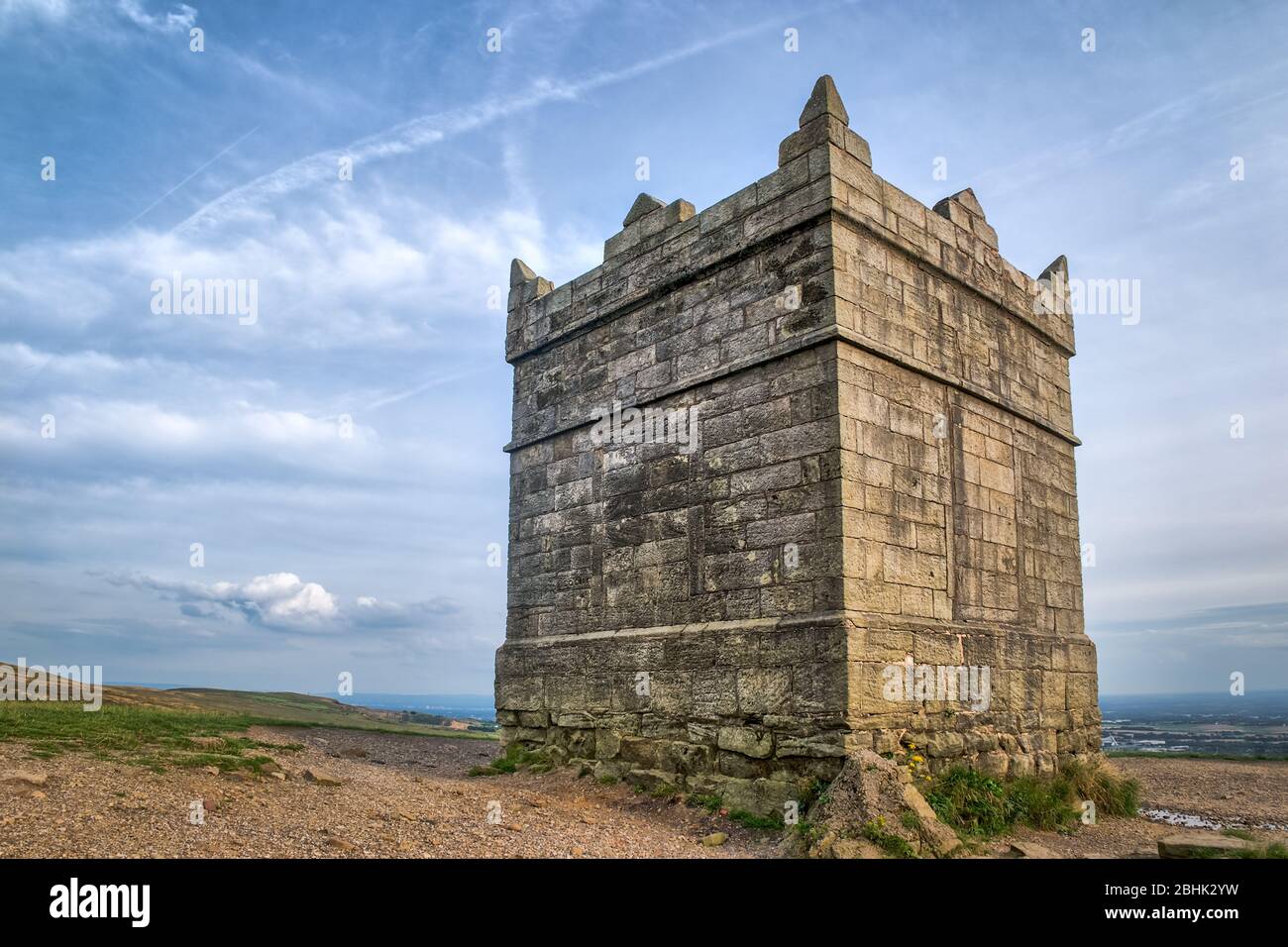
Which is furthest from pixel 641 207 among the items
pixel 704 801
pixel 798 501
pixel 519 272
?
pixel 704 801

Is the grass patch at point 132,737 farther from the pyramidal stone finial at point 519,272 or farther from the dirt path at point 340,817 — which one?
the pyramidal stone finial at point 519,272

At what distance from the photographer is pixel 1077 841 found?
344 inches

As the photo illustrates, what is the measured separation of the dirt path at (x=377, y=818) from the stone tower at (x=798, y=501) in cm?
77

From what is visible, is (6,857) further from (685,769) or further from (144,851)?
(685,769)

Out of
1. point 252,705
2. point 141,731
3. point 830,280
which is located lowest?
point 252,705

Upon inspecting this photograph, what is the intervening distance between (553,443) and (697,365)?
8.20ft

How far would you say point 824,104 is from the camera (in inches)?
357

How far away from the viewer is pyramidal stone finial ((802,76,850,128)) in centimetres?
908

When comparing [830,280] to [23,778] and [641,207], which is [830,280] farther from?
[23,778]

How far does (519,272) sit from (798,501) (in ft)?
19.2

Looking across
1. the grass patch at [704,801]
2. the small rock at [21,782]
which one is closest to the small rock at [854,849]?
the grass patch at [704,801]

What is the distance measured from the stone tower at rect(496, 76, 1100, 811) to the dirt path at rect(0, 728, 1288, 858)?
774 mm

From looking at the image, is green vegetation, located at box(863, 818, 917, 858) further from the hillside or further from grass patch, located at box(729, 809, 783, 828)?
the hillside

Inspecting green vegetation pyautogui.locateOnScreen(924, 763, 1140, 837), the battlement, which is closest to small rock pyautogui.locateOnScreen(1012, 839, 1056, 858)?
green vegetation pyautogui.locateOnScreen(924, 763, 1140, 837)
